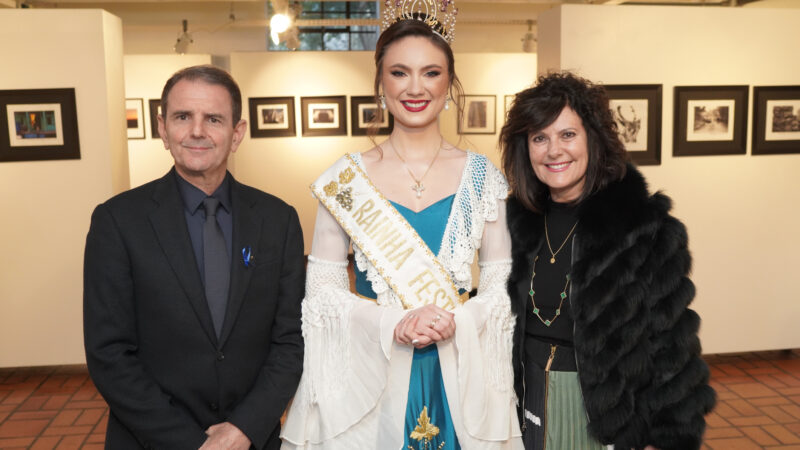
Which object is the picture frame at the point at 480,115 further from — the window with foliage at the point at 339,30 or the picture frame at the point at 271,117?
the window with foliage at the point at 339,30

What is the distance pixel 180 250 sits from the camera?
1.57 m

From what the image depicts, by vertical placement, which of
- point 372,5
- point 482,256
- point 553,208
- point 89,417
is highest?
point 372,5

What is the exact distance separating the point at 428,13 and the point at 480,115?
6.85 meters

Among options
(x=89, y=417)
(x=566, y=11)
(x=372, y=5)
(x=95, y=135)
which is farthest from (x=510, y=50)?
(x=89, y=417)

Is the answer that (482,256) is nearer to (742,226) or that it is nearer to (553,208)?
(553,208)

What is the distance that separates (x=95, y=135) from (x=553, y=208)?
350cm

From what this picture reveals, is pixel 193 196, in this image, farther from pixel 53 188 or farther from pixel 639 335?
pixel 53 188

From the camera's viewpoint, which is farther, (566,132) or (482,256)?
(482,256)

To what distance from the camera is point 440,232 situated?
1849 millimetres

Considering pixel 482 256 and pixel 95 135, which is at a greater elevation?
pixel 95 135

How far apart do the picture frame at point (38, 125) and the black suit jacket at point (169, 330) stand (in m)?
3.07

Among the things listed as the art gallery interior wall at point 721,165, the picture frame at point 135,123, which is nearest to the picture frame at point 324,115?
the picture frame at point 135,123

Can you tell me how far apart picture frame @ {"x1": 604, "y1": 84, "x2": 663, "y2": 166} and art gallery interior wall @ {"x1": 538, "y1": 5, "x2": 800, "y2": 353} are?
0.06 meters

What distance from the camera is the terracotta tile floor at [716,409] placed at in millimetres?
3533
